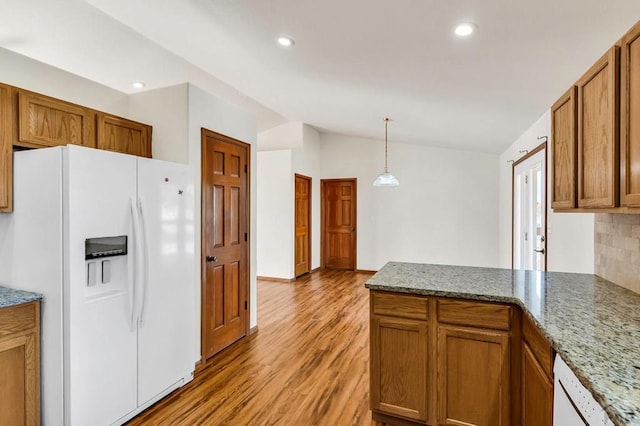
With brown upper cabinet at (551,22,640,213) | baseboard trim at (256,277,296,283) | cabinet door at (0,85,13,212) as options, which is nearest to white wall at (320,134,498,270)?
baseboard trim at (256,277,296,283)

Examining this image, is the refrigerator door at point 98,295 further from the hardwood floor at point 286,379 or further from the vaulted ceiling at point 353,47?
the vaulted ceiling at point 353,47

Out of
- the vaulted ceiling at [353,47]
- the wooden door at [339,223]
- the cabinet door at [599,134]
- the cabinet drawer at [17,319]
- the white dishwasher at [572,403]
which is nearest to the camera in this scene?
the white dishwasher at [572,403]

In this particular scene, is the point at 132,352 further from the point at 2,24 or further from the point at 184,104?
the point at 2,24

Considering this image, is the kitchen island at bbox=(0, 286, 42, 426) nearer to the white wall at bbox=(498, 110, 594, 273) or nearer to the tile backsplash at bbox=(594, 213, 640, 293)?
the tile backsplash at bbox=(594, 213, 640, 293)

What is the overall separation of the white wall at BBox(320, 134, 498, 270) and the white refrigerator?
5089 mm

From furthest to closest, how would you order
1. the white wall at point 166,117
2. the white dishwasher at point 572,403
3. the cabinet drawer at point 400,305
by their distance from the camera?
the white wall at point 166,117 → the cabinet drawer at point 400,305 → the white dishwasher at point 572,403

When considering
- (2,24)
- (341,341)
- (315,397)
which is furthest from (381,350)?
(2,24)

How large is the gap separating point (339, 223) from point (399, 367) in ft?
17.9

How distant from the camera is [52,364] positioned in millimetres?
1923

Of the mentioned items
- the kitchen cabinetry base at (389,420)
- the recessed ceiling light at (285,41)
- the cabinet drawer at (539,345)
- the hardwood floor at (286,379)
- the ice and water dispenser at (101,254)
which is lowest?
the hardwood floor at (286,379)

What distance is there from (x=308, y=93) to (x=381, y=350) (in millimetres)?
2938

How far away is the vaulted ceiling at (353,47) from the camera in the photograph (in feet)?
5.56

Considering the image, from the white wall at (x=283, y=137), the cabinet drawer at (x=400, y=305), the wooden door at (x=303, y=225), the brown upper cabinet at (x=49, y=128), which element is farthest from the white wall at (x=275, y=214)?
the cabinet drawer at (x=400, y=305)

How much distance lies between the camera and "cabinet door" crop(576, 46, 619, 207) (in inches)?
55.7
